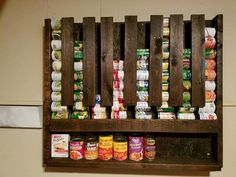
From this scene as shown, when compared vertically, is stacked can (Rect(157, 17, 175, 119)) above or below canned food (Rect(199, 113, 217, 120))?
above

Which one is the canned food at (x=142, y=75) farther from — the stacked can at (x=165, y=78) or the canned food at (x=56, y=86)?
the canned food at (x=56, y=86)

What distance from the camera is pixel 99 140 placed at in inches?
38.3

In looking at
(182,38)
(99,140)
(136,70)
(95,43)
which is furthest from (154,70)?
(99,140)

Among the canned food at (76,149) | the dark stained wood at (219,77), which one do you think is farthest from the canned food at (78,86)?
the dark stained wood at (219,77)

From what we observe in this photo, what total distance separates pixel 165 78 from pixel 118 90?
206 millimetres

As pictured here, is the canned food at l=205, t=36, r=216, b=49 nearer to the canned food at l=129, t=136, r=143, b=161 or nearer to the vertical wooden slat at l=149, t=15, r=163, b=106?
the vertical wooden slat at l=149, t=15, r=163, b=106

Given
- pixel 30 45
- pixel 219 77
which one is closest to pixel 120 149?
pixel 219 77

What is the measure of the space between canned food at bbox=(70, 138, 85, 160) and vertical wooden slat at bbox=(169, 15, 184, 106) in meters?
0.43

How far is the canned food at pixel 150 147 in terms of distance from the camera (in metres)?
0.96

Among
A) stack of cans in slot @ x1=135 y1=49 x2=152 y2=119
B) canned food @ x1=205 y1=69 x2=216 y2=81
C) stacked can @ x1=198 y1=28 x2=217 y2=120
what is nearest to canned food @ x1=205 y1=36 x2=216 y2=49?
stacked can @ x1=198 y1=28 x2=217 y2=120

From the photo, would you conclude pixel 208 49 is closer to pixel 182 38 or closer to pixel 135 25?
pixel 182 38

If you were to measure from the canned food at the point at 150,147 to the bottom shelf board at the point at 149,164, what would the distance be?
0.02 meters

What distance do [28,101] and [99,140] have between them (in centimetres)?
41

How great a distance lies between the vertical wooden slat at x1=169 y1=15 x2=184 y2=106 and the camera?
916 millimetres
